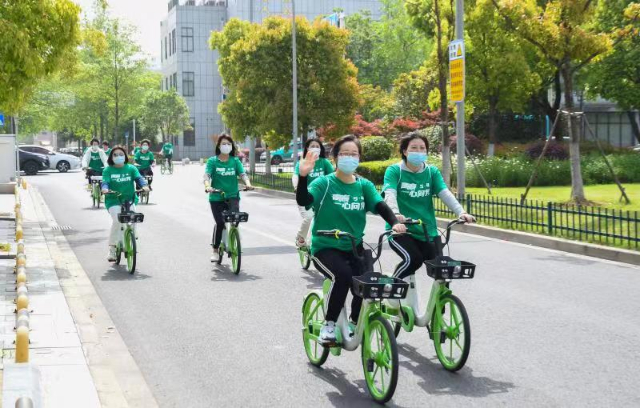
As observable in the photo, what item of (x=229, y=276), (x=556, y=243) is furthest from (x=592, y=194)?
(x=229, y=276)

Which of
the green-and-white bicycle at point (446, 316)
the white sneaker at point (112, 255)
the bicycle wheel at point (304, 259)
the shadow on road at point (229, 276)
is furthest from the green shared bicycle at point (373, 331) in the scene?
the white sneaker at point (112, 255)

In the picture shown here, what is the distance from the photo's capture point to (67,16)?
14.4m

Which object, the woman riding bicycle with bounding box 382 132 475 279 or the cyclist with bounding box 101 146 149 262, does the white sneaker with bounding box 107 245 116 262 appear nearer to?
the cyclist with bounding box 101 146 149 262

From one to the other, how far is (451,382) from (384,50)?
6647 cm

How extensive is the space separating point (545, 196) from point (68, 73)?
42.0ft

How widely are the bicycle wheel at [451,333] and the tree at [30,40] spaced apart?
346 inches

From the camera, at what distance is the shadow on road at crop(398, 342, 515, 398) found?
6354 millimetres

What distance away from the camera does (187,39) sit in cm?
9694

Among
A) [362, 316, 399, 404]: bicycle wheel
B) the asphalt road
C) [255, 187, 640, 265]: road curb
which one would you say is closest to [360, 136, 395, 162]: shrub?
[255, 187, 640, 265]: road curb

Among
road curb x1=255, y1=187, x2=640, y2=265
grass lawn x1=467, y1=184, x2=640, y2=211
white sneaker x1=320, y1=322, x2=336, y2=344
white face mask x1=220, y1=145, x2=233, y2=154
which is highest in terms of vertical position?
white face mask x1=220, y1=145, x2=233, y2=154

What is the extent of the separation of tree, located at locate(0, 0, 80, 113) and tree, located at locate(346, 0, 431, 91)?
5683 cm

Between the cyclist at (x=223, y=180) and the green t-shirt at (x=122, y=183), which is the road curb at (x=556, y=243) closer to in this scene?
the cyclist at (x=223, y=180)

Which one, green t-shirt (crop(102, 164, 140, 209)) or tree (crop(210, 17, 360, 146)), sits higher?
tree (crop(210, 17, 360, 146))

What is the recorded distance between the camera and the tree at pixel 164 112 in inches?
3344
